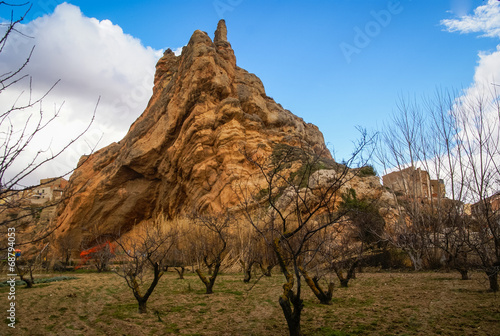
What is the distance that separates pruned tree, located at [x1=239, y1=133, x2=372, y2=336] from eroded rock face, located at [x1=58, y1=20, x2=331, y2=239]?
2.38 m

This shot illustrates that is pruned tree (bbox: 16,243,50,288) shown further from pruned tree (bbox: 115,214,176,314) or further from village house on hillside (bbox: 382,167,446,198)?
village house on hillside (bbox: 382,167,446,198)

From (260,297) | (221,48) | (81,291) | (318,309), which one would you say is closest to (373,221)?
(260,297)

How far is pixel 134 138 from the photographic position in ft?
72.4

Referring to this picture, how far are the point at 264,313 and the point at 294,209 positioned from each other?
367 centimetres

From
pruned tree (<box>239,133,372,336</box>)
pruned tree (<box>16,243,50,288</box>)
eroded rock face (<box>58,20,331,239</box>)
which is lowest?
pruned tree (<box>16,243,50,288</box>)

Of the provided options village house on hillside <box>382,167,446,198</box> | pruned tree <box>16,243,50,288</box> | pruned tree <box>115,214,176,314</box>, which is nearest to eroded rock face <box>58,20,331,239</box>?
pruned tree <box>16,243,50,288</box>

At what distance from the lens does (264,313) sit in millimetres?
4457

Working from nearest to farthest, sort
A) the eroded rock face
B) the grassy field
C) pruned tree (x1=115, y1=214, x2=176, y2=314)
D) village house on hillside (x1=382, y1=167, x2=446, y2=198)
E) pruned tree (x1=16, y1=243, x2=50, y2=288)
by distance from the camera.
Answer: the grassy field
pruned tree (x1=115, y1=214, x2=176, y2=314)
pruned tree (x1=16, y1=243, x2=50, y2=288)
village house on hillside (x1=382, y1=167, x2=446, y2=198)
the eroded rock face

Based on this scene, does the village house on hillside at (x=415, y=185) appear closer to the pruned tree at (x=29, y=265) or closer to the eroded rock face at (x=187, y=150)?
the eroded rock face at (x=187, y=150)

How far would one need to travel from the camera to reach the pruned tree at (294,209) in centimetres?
310

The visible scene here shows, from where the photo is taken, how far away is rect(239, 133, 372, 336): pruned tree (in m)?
3.10

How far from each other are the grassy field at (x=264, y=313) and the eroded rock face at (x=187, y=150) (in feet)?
39.6

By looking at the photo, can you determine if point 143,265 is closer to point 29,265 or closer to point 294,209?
point 294,209

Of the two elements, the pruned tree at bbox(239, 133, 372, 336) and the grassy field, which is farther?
the grassy field
